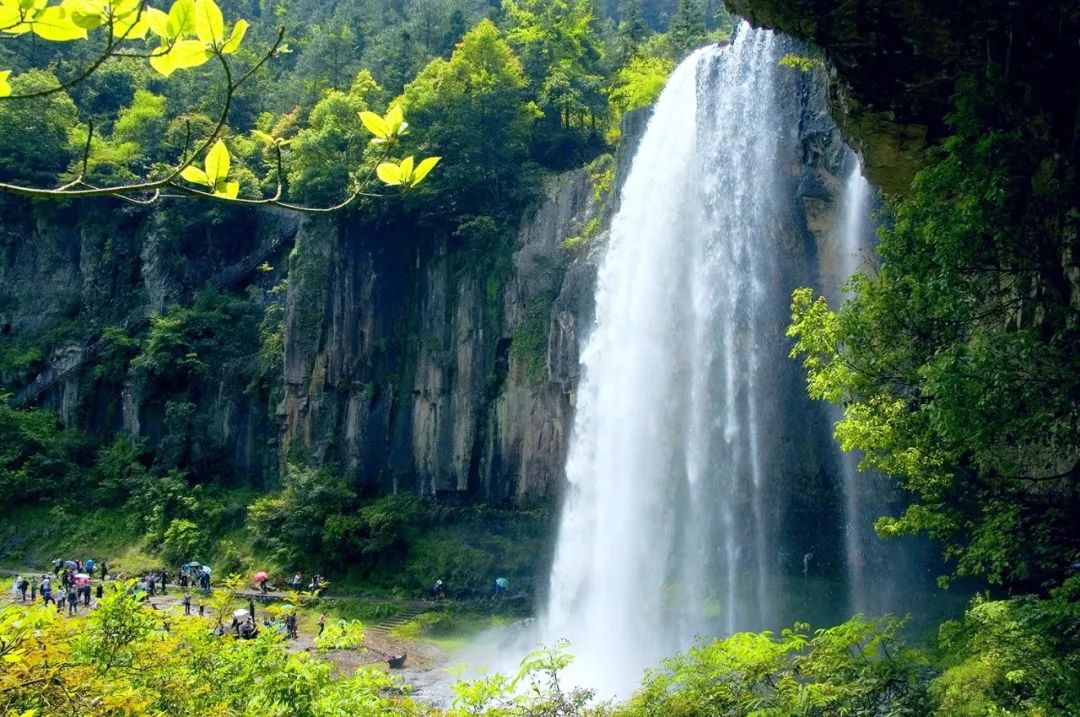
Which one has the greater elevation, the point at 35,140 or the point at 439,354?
the point at 35,140

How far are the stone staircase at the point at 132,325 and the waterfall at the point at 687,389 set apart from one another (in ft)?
54.3

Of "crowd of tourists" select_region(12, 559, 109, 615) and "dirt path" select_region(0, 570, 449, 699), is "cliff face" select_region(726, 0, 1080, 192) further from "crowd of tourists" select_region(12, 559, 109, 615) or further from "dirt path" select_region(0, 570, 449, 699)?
"crowd of tourists" select_region(12, 559, 109, 615)

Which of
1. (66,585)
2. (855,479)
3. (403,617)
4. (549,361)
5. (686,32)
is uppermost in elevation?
(686,32)

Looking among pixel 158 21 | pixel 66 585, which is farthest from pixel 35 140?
pixel 158 21

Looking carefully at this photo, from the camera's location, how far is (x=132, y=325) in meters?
32.7

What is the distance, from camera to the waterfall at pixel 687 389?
59.3 feet

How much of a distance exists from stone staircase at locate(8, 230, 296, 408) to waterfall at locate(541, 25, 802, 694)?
54.3ft

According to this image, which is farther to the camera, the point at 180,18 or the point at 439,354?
the point at 439,354

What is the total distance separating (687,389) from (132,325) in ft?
77.0

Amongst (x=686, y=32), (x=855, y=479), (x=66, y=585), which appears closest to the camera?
(x=855, y=479)

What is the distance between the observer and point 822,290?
57.7 ft

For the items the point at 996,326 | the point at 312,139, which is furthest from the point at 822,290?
the point at 312,139

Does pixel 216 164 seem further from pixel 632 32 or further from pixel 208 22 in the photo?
pixel 632 32

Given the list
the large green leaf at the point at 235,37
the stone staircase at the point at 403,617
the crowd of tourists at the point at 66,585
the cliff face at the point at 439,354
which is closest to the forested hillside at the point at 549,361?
the large green leaf at the point at 235,37
